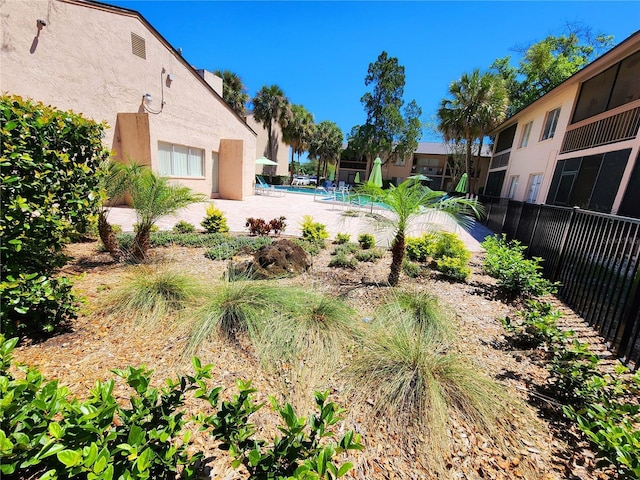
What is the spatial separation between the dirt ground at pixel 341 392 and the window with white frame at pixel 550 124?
13.6 metres

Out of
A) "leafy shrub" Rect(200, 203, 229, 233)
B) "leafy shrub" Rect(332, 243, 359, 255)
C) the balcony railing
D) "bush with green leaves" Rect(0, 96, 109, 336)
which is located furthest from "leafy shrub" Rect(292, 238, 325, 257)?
the balcony railing

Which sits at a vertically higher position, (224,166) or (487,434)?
(224,166)

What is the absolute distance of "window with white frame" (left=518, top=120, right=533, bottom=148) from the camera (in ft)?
53.0

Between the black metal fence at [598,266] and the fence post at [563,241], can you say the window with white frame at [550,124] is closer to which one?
the black metal fence at [598,266]

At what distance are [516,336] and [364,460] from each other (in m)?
2.64

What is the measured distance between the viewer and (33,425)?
112 centimetres

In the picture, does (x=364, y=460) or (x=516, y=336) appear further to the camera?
(x=516, y=336)

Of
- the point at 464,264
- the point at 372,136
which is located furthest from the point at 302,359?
the point at 372,136

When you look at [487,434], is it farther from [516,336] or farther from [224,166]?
[224,166]

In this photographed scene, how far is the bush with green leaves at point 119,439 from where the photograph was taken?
3.27 ft

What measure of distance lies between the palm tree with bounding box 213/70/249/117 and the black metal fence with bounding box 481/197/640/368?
99.1 ft

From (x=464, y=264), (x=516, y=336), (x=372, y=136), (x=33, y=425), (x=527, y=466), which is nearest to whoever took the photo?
(x=33, y=425)

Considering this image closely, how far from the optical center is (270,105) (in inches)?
1206

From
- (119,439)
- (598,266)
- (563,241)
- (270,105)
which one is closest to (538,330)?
(598,266)
